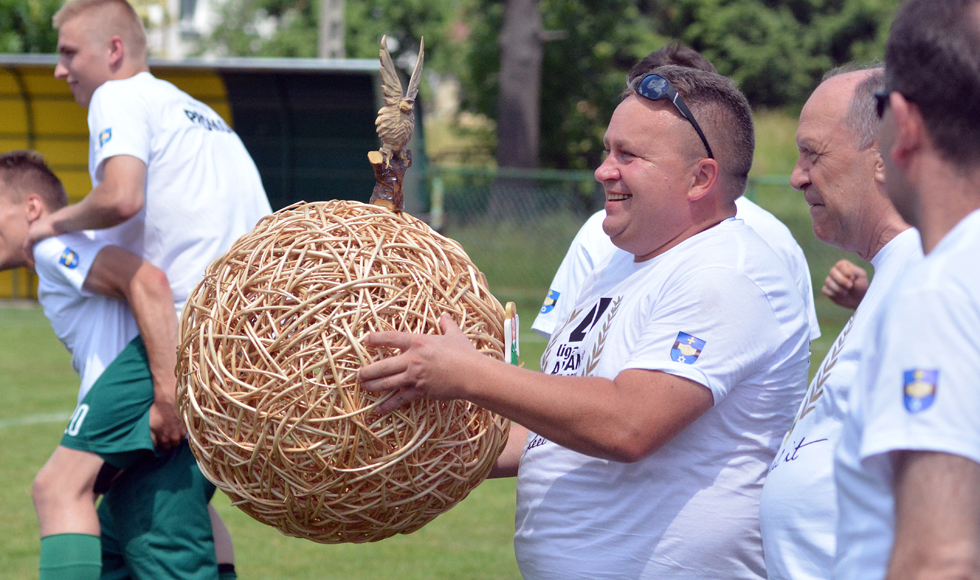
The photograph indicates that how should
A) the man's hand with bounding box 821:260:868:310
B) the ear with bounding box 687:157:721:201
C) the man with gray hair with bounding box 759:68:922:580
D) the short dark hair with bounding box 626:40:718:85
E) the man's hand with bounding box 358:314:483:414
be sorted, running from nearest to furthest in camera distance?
the man's hand with bounding box 358:314:483:414 < the man with gray hair with bounding box 759:68:922:580 < the ear with bounding box 687:157:721:201 < the man's hand with bounding box 821:260:868:310 < the short dark hair with bounding box 626:40:718:85

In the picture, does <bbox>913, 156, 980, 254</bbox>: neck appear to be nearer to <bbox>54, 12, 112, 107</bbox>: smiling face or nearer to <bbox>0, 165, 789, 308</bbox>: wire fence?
<bbox>54, 12, 112, 107</bbox>: smiling face

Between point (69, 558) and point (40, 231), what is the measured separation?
1.23 m

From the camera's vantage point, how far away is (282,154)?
1549 cm

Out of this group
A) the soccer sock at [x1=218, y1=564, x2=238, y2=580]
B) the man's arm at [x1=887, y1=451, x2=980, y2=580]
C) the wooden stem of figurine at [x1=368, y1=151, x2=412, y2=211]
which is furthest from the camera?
the soccer sock at [x1=218, y1=564, x2=238, y2=580]

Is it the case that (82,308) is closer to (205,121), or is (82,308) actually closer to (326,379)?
(205,121)

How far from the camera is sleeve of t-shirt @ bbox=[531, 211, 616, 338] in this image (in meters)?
3.37

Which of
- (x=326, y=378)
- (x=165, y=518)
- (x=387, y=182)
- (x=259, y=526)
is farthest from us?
(x=259, y=526)

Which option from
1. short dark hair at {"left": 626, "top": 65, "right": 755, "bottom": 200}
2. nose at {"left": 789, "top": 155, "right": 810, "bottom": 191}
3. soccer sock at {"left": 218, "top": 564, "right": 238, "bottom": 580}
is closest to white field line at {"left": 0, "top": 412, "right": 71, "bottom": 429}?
soccer sock at {"left": 218, "top": 564, "right": 238, "bottom": 580}

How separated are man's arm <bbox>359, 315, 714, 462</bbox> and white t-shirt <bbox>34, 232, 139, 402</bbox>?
7.44 ft

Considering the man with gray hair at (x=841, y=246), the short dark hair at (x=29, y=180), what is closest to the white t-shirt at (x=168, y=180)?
the short dark hair at (x=29, y=180)

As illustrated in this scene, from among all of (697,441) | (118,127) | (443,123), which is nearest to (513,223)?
(118,127)

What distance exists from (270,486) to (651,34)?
102 feet

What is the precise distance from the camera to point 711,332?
85.4 inches

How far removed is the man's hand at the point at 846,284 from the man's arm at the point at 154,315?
2422 millimetres
